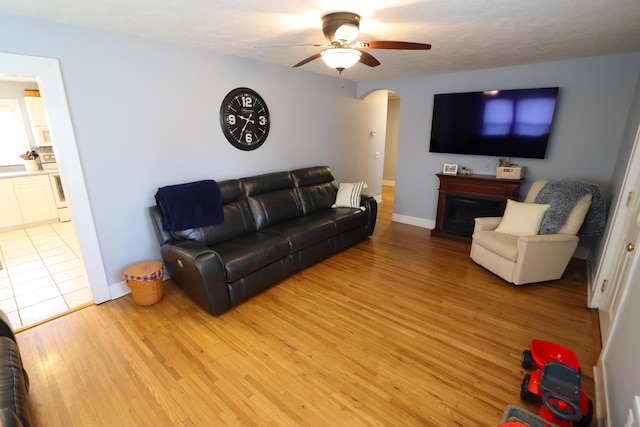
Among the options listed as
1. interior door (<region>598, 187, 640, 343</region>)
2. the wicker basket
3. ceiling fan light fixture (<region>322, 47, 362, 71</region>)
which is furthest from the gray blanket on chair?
the wicker basket

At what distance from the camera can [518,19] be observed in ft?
6.88

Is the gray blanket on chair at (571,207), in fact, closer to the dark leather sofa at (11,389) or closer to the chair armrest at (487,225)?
the chair armrest at (487,225)

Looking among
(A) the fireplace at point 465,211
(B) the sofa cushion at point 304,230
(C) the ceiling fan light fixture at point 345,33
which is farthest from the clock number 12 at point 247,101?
(A) the fireplace at point 465,211

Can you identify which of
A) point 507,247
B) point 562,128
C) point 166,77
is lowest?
point 507,247

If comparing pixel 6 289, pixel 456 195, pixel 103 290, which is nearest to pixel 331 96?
pixel 456 195

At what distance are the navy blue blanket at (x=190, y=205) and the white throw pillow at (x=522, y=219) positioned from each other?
3.19 meters

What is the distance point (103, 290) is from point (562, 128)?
5.36 m

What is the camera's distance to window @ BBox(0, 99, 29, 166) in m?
4.75

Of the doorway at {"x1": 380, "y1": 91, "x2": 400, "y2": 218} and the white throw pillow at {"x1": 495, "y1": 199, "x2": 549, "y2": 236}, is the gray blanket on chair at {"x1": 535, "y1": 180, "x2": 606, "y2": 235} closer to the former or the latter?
the white throw pillow at {"x1": 495, "y1": 199, "x2": 549, "y2": 236}

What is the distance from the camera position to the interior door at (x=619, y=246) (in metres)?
2.14

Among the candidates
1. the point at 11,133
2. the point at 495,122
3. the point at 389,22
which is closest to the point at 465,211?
the point at 495,122

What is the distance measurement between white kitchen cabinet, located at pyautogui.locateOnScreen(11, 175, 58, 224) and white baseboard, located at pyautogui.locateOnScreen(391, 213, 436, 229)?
5.88m

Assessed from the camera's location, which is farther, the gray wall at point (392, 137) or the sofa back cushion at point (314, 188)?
the gray wall at point (392, 137)

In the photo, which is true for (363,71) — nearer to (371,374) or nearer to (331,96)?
(331,96)
